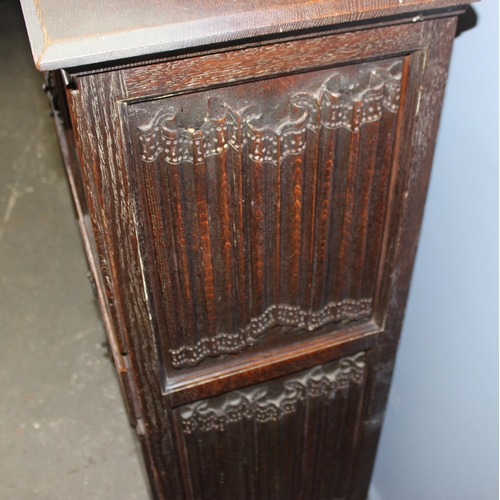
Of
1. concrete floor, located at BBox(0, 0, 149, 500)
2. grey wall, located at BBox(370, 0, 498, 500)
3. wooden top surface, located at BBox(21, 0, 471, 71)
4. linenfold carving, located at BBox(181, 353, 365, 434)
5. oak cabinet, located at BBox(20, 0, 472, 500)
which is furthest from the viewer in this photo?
concrete floor, located at BBox(0, 0, 149, 500)

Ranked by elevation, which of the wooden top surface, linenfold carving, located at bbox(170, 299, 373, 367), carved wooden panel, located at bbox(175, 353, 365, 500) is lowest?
carved wooden panel, located at bbox(175, 353, 365, 500)

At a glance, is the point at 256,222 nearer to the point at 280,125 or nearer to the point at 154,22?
the point at 280,125

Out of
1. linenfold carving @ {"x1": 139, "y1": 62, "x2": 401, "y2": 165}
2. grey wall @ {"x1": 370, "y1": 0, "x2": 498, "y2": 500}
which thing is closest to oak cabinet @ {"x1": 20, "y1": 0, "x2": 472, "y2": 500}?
linenfold carving @ {"x1": 139, "y1": 62, "x2": 401, "y2": 165}

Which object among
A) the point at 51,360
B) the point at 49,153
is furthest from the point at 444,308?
the point at 49,153

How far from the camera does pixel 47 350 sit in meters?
2.31

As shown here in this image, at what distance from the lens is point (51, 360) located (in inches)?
89.4

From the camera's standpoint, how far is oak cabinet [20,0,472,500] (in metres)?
0.81

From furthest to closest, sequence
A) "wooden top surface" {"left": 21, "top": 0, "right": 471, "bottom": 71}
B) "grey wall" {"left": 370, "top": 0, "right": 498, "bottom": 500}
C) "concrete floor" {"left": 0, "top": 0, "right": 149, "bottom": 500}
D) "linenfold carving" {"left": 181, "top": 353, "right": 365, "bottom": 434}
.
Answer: "concrete floor" {"left": 0, "top": 0, "right": 149, "bottom": 500} < "linenfold carving" {"left": 181, "top": 353, "right": 365, "bottom": 434} < "grey wall" {"left": 370, "top": 0, "right": 498, "bottom": 500} < "wooden top surface" {"left": 21, "top": 0, "right": 471, "bottom": 71}

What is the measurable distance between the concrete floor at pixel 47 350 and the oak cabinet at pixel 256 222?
0.79 metres

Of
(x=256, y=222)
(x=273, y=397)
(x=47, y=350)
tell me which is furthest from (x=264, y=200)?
(x=47, y=350)

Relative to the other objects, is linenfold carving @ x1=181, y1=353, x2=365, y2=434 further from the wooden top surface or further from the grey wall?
the wooden top surface

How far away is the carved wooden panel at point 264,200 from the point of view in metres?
0.85

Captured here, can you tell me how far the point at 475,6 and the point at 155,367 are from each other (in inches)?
32.6

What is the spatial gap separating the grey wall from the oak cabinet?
0.35ft
